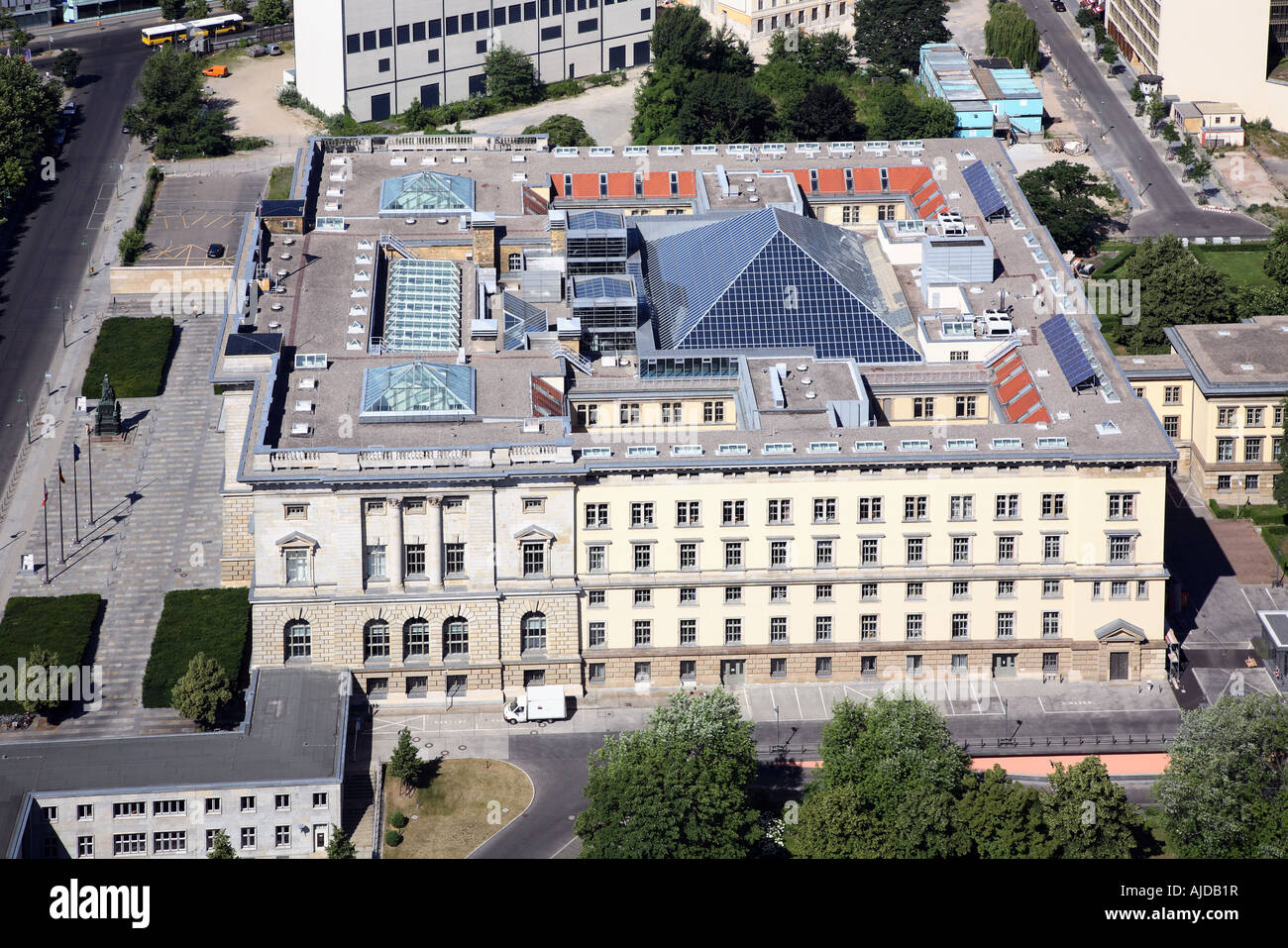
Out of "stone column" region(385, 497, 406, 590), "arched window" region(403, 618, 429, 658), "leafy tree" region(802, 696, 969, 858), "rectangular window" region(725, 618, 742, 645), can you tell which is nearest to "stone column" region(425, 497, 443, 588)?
"stone column" region(385, 497, 406, 590)

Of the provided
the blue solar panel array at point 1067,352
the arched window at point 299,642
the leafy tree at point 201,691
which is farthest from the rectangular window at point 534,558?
the blue solar panel array at point 1067,352

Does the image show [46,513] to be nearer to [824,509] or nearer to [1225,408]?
[824,509]

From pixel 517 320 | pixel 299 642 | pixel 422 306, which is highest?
pixel 422 306

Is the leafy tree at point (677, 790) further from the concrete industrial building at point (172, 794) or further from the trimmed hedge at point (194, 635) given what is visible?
the trimmed hedge at point (194, 635)

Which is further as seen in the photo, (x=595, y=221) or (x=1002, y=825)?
(x=595, y=221)

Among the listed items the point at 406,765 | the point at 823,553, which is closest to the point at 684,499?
the point at 823,553

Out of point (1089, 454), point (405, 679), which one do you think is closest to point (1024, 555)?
point (1089, 454)
